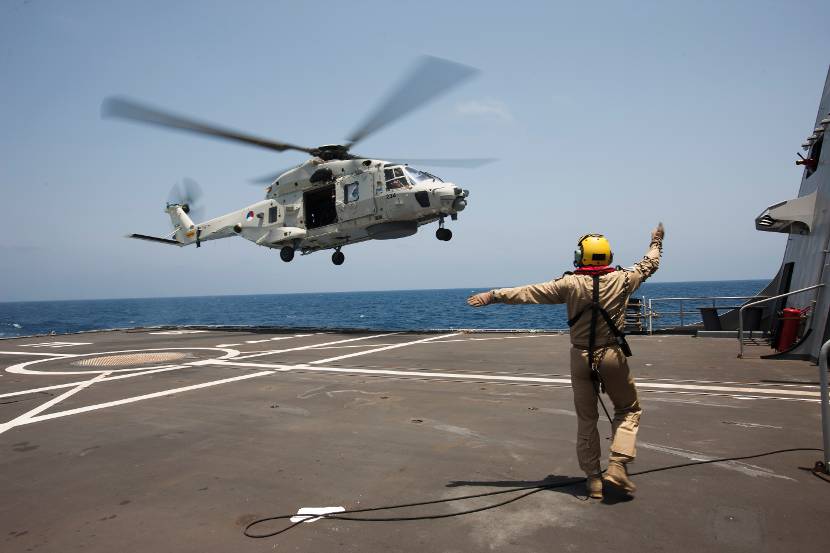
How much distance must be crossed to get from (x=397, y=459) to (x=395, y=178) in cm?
1568

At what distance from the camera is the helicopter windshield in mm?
19466

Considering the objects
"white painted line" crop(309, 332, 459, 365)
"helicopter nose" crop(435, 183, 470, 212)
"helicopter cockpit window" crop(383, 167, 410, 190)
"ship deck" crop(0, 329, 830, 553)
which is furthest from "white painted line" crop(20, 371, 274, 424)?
"helicopter cockpit window" crop(383, 167, 410, 190)

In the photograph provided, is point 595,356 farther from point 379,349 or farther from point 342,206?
point 342,206

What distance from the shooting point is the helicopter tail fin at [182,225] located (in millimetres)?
26859

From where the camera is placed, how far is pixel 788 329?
11.3 metres

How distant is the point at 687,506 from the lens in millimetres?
3723

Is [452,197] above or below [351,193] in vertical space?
below

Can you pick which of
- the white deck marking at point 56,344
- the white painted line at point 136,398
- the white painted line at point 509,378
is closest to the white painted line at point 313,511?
the white painted line at point 136,398

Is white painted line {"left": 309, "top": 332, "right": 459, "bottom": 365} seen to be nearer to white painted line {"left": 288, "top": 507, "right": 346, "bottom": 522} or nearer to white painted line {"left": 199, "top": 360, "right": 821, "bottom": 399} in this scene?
white painted line {"left": 199, "top": 360, "right": 821, "bottom": 399}

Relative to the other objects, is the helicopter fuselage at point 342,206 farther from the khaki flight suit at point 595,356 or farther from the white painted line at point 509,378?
the khaki flight suit at point 595,356

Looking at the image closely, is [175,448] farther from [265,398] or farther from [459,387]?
[459,387]

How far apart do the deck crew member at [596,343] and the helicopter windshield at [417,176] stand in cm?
1566

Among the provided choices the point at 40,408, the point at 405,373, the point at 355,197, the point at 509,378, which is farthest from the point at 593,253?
the point at 355,197

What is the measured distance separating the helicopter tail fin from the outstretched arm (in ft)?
83.8
